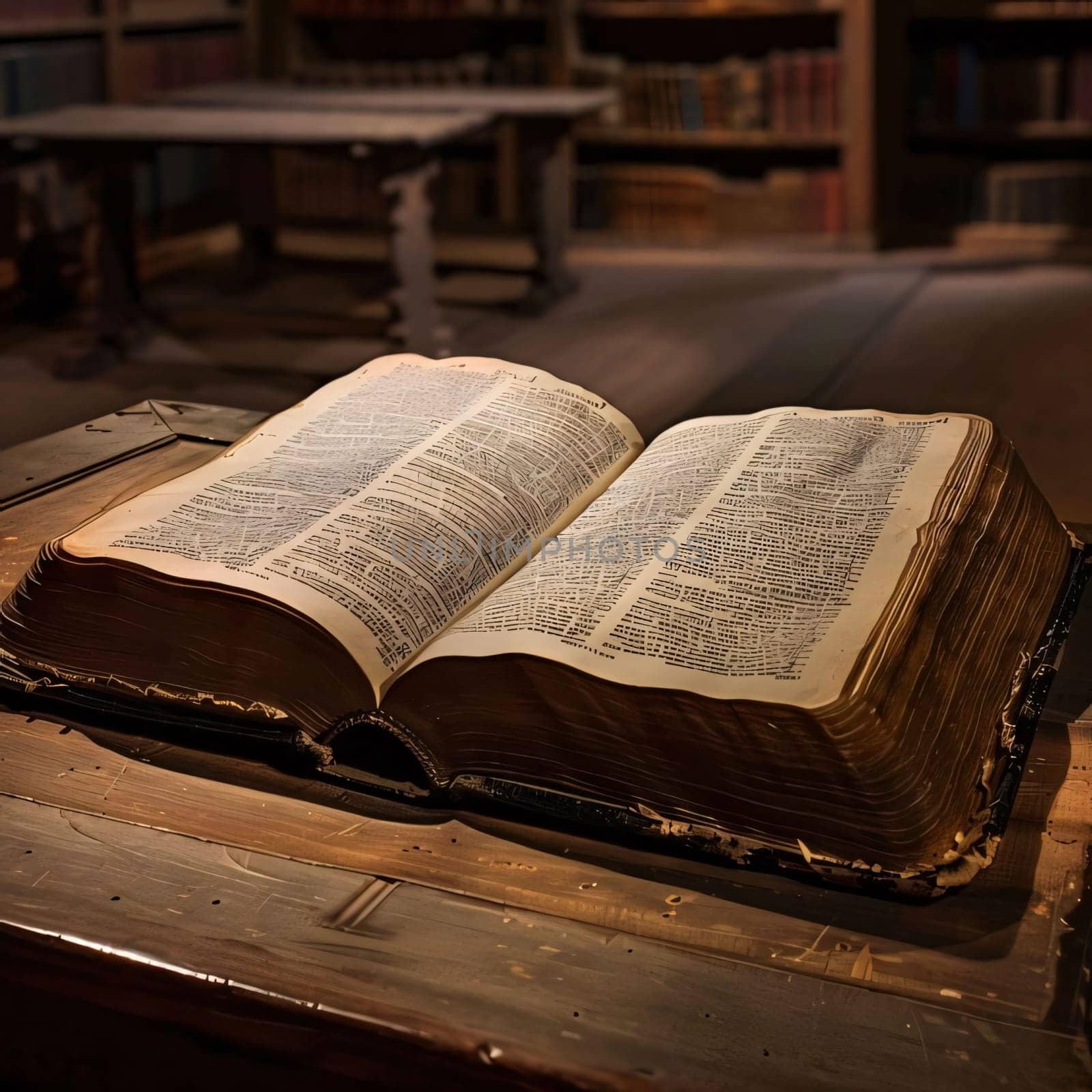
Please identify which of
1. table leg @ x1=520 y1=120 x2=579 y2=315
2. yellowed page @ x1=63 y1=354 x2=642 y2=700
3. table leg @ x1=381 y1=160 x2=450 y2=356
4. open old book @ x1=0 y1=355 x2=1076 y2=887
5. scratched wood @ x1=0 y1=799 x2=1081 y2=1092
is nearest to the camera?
scratched wood @ x1=0 y1=799 x2=1081 y2=1092

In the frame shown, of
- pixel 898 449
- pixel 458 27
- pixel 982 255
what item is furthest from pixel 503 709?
pixel 458 27

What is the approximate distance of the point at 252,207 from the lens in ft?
14.5

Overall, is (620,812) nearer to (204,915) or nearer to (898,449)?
(204,915)

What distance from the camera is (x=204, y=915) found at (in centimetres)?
55

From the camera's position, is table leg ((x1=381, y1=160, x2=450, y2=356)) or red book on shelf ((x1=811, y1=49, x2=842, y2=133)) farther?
red book on shelf ((x1=811, y1=49, x2=842, y2=133))

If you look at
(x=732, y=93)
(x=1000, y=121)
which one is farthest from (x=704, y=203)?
(x=1000, y=121)

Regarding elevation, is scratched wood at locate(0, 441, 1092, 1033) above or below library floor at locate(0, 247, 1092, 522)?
above

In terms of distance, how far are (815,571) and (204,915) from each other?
322 mm

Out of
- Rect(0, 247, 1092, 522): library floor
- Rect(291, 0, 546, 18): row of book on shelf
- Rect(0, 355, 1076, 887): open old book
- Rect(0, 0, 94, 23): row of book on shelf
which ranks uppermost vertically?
Rect(291, 0, 546, 18): row of book on shelf

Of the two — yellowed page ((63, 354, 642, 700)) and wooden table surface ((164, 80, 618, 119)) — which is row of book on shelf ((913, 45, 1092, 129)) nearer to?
wooden table surface ((164, 80, 618, 119))

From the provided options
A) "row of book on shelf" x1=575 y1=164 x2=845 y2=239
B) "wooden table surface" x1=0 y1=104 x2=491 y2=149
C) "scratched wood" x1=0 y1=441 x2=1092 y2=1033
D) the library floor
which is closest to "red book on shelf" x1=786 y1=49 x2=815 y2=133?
"row of book on shelf" x1=575 y1=164 x2=845 y2=239

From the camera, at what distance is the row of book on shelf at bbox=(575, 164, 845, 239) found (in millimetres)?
4652

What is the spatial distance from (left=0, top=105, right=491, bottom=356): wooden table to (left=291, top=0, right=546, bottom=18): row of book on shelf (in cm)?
129

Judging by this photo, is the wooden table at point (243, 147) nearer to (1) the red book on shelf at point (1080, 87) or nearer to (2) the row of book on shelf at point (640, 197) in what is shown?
(2) the row of book on shelf at point (640, 197)
